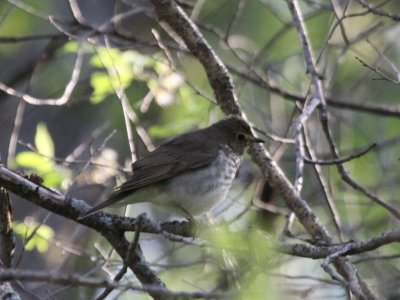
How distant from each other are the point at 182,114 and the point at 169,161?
1.34m

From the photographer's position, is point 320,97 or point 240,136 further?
point 240,136

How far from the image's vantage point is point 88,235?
8.11 meters

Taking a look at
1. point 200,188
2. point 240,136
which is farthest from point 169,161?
point 240,136

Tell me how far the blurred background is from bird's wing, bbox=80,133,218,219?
376 millimetres

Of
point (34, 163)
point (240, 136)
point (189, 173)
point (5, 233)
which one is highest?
point (240, 136)

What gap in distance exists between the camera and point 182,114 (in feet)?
24.3

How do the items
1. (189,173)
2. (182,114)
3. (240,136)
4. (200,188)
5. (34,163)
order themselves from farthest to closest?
(182,114) → (240,136) → (34,163) → (189,173) → (200,188)

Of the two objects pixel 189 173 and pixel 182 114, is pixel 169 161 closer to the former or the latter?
pixel 189 173

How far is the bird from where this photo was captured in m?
5.87

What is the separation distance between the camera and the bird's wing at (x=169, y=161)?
5684mm

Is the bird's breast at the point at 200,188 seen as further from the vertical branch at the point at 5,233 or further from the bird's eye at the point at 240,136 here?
the vertical branch at the point at 5,233

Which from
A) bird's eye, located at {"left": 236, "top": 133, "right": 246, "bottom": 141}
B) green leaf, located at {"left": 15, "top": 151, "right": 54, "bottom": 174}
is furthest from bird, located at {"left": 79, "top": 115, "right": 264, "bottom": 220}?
green leaf, located at {"left": 15, "top": 151, "right": 54, "bottom": 174}

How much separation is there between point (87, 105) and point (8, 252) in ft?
15.8

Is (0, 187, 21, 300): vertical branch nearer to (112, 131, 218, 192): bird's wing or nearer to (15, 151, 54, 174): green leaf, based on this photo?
(112, 131, 218, 192): bird's wing
